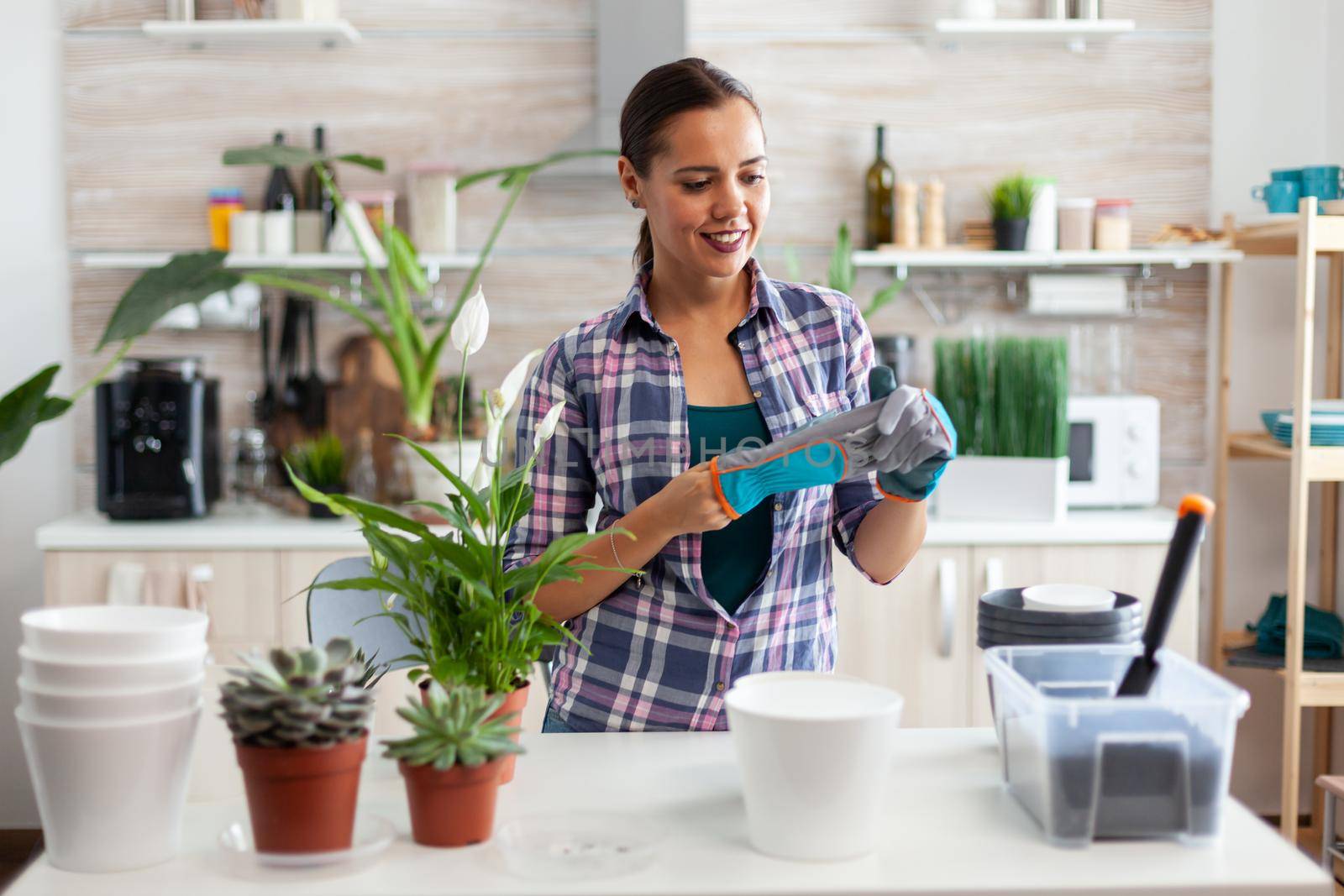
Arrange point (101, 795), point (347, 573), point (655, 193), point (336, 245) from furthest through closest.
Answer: point (336, 245), point (347, 573), point (655, 193), point (101, 795)

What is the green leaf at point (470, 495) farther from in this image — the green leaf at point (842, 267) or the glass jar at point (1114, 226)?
the glass jar at point (1114, 226)

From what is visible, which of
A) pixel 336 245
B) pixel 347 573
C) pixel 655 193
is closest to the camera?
pixel 655 193

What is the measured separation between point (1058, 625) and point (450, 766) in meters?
0.64

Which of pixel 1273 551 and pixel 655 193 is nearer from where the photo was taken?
pixel 655 193

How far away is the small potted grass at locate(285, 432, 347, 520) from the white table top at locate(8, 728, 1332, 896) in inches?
75.0

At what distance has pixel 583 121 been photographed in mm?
3311

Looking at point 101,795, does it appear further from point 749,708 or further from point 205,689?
point 749,708

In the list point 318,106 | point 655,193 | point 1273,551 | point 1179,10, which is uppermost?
point 1179,10

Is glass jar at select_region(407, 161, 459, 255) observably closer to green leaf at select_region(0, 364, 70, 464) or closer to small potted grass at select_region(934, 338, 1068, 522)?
small potted grass at select_region(934, 338, 1068, 522)

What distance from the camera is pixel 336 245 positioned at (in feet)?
10.4

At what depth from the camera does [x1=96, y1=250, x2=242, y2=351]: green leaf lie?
2.39 metres

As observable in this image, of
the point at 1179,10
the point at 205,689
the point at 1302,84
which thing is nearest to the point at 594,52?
the point at 1179,10

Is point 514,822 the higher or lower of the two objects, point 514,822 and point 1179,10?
the lower

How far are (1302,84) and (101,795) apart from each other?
10.8ft
